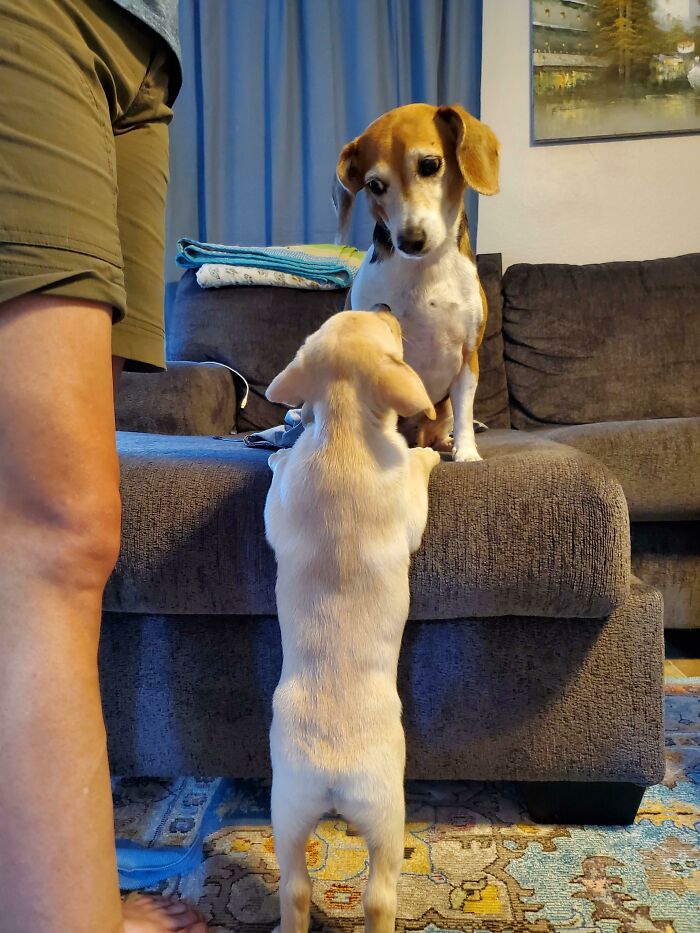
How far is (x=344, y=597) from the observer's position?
0.82 meters

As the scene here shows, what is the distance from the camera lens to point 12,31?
551 millimetres

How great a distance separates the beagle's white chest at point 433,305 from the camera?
1.44m

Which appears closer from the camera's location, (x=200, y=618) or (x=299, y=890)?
(x=299, y=890)

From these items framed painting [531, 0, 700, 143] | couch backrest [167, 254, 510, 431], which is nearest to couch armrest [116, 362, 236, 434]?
couch backrest [167, 254, 510, 431]

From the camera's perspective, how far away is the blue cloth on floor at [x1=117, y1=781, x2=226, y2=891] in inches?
37.5

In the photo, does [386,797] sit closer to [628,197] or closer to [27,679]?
[27,679]

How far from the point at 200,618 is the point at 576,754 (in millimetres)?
625

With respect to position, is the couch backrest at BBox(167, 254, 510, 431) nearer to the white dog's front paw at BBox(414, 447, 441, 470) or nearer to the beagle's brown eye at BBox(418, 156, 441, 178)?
the beagle's brown eye at BBox(418, 156, 441, 178)

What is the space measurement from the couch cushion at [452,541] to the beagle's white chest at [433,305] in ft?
1.46

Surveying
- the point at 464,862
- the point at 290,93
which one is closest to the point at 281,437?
the point at 464,862

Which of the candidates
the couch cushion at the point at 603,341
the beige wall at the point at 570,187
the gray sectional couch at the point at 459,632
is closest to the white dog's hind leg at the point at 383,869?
the gray sectional couch at the point at 459,632

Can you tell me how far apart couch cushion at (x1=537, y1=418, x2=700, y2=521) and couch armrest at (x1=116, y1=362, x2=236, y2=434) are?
42.5 inches

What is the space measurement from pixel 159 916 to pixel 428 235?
1.22m

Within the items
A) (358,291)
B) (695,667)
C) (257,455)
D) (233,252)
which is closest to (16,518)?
(257,455)
